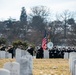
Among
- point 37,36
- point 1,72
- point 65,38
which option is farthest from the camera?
point 65,38

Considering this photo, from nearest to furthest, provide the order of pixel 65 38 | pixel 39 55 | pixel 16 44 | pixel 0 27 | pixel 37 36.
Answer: pixel 39 55 < pixel 16 44 < pixel 37 36 < pixel 65 38 < pixel 0 27

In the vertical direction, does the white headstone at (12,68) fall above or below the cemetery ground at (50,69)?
above

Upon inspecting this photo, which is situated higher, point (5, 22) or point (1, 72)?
point (5, 22)

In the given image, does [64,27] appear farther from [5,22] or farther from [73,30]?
[5,22]

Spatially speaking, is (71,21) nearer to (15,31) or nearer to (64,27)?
(64,27)

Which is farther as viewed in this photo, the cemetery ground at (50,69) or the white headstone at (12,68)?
the cemetery ground at (50,69)

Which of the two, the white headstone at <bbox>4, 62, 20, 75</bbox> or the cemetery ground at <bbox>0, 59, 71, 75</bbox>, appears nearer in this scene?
the white headstone at <bbox>4, 62, 20, 75</bbox>

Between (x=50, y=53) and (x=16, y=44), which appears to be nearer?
(x=50, y=53)

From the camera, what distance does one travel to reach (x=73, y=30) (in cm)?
7088

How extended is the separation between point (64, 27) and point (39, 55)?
4542 cm

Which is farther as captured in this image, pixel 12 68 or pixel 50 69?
pixel 50 69

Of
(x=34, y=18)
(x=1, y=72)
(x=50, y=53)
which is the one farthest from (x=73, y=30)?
(x=1, y=72)

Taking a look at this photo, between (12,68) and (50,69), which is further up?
(12,68)

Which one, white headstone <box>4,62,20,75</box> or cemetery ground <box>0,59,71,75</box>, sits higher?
white headstone <box>4,62,20,75</box>
